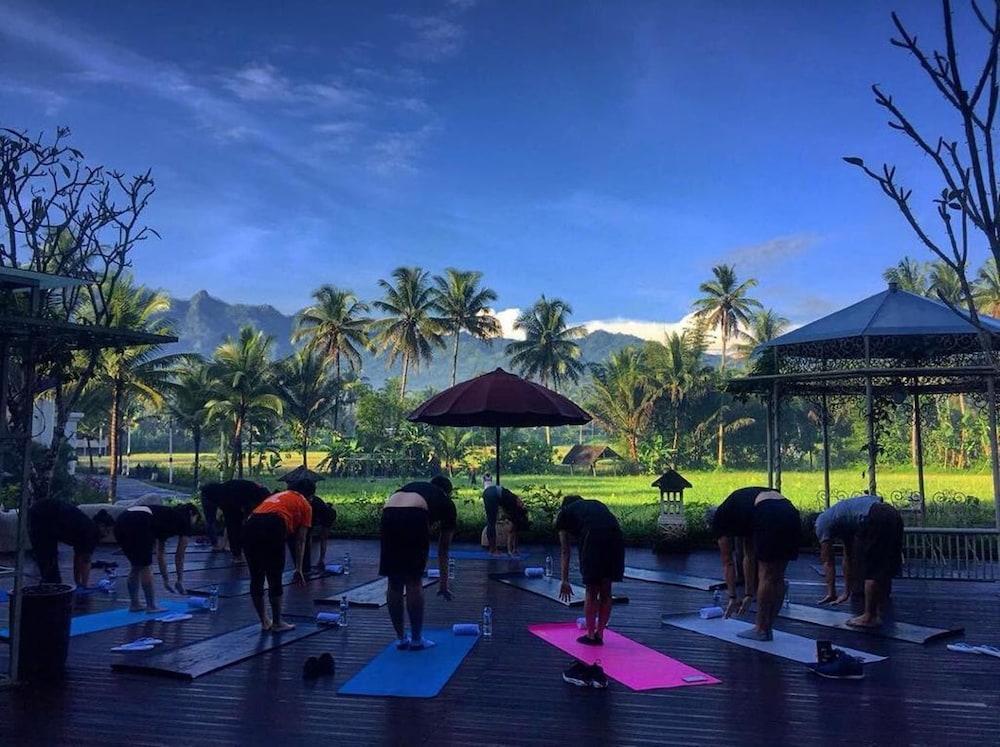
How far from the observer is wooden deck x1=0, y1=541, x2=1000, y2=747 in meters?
4.61

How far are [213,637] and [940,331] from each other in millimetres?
9826

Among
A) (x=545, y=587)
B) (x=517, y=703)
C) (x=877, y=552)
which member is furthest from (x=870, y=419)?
(x=517, y=703)

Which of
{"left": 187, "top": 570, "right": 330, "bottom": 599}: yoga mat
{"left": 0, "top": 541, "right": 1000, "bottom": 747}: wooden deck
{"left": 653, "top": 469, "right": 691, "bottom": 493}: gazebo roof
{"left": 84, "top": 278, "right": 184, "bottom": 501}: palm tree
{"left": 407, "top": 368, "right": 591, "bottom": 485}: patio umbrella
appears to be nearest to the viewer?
{"left": 0, "top": 541, "right": 1000, "bottom": 747}: wooden deck

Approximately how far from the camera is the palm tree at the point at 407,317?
155ft

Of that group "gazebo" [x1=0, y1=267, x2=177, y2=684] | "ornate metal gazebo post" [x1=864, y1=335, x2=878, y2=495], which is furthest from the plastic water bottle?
"ornate metal gazebo post" [x1=864, y1=335, x2=878, y2=495]

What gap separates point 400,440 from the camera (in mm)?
42094

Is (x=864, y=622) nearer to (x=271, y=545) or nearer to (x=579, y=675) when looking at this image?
(x=579, y=675)

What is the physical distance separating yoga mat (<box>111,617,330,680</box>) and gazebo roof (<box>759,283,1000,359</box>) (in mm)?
8013

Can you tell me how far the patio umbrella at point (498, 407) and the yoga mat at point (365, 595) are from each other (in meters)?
2.43

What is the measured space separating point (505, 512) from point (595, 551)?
5585 millimetres

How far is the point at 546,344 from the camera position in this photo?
2154 inches

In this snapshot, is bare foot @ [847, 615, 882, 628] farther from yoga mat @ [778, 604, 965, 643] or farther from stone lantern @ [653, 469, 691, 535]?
stone lantern @ [653, 469, 691, 535]

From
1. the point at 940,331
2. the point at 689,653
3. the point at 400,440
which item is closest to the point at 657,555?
the point at 940,331

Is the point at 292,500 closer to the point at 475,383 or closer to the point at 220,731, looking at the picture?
the point at 220,731
